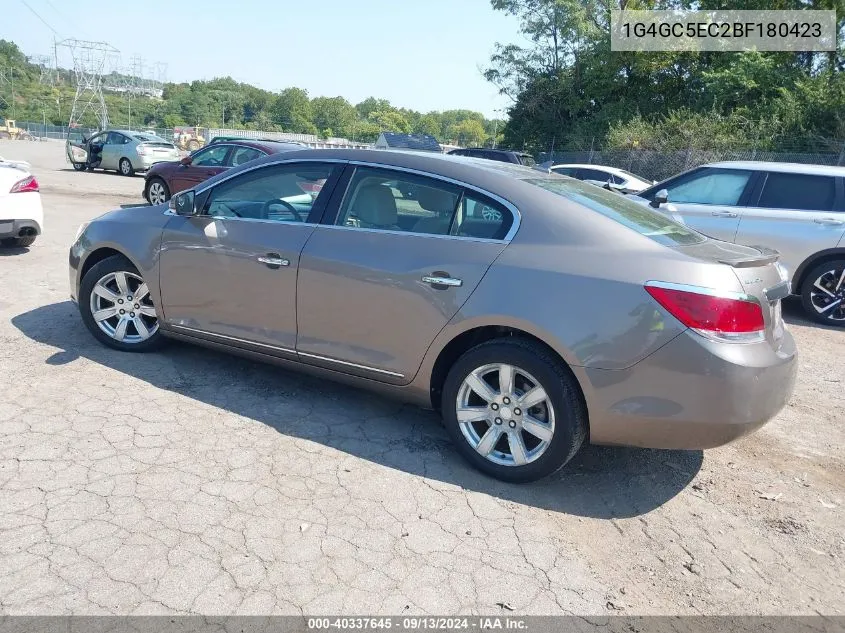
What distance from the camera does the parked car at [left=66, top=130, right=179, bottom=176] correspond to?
866 inches

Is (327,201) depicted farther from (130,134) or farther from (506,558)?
(130,134)

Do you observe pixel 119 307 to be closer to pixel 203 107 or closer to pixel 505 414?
pixel 505 414

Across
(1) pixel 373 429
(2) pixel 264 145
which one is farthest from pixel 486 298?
(2) pixel 264 145

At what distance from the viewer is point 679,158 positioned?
72.3ft

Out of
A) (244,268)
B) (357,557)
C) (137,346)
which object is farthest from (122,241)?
(357,557)

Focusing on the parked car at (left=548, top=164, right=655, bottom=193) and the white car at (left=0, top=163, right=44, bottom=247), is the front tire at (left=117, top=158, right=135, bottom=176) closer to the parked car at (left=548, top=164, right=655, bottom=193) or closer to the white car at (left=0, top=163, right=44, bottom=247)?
the parked car at (left=548, top=164, right=655, bottom=193)

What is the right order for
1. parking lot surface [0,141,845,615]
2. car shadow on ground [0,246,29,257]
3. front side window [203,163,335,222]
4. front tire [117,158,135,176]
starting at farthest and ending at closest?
1. front tire [117,158,135,176]
2. car shadow on ground [0,246,29,257]
3. front side window [203,163,335,222]
4. parking lot surface [0,141,845,615]

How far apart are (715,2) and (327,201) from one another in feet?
102

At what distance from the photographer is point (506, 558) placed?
9.59 feet

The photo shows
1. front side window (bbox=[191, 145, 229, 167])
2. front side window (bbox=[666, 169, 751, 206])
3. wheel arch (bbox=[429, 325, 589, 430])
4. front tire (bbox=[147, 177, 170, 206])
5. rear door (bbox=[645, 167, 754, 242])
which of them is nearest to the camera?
wheel arch (bbox=[429, 325, 589, 430])

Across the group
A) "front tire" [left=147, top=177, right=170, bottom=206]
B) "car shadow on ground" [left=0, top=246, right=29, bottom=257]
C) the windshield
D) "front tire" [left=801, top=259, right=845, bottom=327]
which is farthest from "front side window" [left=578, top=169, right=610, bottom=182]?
the windshield

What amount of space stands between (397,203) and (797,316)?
→ 613 cm

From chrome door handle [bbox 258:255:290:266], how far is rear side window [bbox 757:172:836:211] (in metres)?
6.11

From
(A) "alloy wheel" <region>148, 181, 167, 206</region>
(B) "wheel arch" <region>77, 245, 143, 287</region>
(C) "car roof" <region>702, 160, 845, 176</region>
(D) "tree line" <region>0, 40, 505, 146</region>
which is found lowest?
(B) "wheel arch" <region>77, 245, 143, 287</region>
